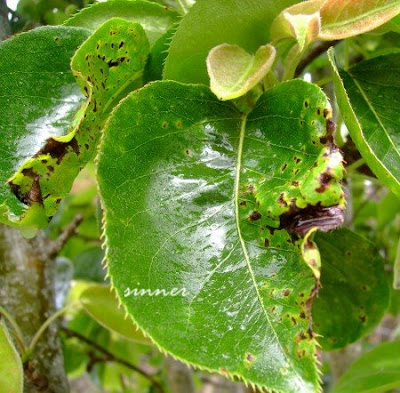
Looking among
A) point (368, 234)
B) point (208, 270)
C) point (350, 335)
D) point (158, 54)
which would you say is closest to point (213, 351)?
point (208, 270)

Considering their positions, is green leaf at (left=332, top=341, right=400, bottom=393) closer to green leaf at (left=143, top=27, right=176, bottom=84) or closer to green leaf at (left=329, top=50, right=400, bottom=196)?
green leaf at (left=329, top=50, right=400, bottom=196)

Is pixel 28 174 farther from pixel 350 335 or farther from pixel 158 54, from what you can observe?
pixel 350 335

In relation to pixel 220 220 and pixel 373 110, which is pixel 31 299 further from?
pixel 373 110

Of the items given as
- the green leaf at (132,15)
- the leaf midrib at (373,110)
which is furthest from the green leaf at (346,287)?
the green leaf at (132,15)

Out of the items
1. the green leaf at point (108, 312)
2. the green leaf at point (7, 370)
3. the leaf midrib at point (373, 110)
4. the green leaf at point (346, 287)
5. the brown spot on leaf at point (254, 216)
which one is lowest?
the green leaf at point (346, 287)

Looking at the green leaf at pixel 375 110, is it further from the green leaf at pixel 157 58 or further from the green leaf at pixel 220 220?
the green leaf at pixel 157 58
